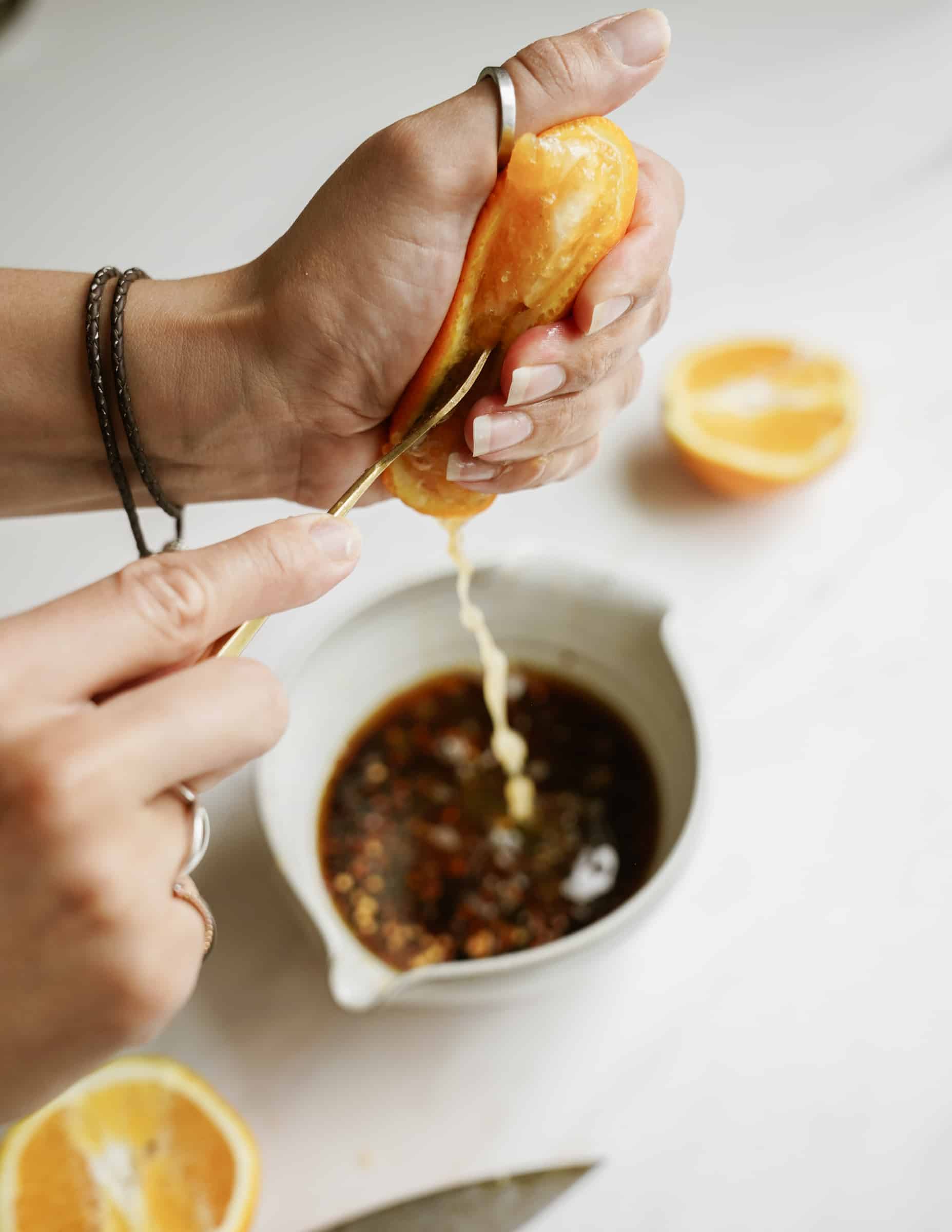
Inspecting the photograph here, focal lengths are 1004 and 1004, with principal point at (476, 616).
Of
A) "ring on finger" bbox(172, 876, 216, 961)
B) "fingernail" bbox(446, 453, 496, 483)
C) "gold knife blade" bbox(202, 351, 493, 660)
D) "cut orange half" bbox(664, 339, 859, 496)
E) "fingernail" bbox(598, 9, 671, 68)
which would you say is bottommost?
"cut orange half" bbox(664, 339, 859, 496)

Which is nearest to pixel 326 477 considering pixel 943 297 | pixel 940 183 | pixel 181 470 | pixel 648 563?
pixel 181 470

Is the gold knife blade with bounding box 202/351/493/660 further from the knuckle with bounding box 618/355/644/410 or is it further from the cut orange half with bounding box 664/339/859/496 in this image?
the cut orange half with bounding box 664/339/859/496

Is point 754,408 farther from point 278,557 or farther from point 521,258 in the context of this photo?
point 278,557

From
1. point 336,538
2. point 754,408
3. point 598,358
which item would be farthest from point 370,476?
point 754,408

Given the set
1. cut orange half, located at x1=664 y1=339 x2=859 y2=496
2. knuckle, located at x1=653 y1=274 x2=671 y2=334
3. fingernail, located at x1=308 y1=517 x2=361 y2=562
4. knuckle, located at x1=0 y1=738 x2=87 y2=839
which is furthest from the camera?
cut orange half, located at x1=664 y1=339 x2=859 y2=496

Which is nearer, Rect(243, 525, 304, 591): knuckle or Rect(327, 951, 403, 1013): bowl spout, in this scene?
Rect(243, 525, 304, 591): knuckle

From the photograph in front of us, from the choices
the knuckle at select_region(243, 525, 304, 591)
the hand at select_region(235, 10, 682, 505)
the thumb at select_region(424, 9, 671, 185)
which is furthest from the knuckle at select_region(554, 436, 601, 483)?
the knuckle at select_region(243, 525, 304, 591)

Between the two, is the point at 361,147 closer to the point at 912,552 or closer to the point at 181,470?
the point at 181,470
